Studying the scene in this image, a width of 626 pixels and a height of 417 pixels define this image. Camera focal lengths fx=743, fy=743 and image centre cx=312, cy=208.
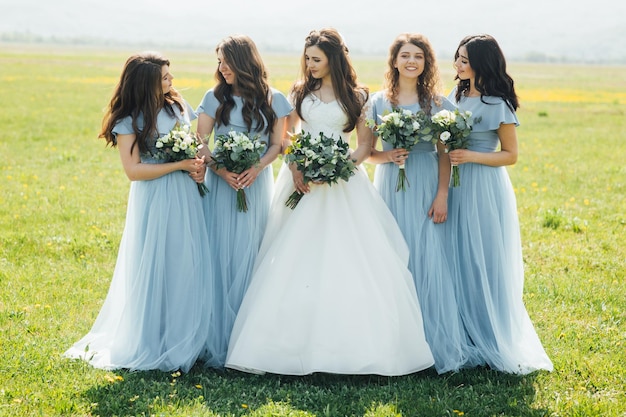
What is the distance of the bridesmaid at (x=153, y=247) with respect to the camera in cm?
638

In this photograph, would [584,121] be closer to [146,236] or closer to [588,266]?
[588,266]

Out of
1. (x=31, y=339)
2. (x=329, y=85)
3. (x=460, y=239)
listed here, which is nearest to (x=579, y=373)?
(x=460, y=239)

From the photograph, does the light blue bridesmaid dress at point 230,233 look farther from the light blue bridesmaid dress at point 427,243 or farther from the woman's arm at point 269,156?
the light blue bridesmaid dress at point 427,243

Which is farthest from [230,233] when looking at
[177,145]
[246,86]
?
[246,86]

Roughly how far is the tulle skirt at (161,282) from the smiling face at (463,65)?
8.48ft

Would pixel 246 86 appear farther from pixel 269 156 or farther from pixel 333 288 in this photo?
pixel 333 288

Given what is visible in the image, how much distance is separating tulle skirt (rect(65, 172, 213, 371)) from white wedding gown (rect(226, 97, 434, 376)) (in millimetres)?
474

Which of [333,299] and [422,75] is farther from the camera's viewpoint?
[422,75]

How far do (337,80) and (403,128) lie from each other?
33.8 inches

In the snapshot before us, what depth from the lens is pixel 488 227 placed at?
21.9ft

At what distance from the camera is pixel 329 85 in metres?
6.89

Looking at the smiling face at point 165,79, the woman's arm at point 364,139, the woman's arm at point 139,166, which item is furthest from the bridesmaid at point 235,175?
the woman's arm at point 364,139

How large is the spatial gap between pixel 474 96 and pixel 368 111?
962mm

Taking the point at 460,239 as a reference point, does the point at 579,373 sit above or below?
below
